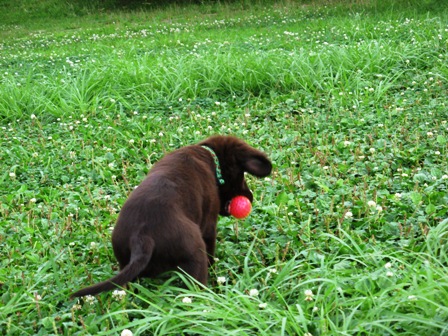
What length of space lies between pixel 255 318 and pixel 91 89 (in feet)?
17.3

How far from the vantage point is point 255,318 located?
261cm

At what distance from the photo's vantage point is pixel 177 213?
2973mm

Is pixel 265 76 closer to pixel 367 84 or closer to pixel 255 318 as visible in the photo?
pixel 367 84

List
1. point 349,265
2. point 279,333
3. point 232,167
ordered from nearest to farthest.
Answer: point 279,333 → point 349,265 → point 232,167

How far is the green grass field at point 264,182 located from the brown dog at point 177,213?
0.13 metres

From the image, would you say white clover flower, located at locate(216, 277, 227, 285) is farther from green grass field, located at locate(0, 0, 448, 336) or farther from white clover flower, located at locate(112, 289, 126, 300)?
white clover flower, located at locate(112, 289, 126, 300)

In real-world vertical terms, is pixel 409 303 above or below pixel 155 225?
below

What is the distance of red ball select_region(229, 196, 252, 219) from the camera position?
3545mm

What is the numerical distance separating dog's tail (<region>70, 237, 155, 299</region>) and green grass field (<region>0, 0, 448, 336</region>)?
19 cm

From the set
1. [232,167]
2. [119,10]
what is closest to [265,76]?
[232,167]

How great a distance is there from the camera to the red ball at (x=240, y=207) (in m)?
3.54

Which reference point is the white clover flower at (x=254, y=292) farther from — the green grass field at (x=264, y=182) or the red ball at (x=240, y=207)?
the red ball at (x=240, y=207)

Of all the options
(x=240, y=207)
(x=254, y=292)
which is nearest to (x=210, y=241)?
(x=240, y=207)

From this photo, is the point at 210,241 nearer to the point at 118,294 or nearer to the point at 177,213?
the point at 177,213
